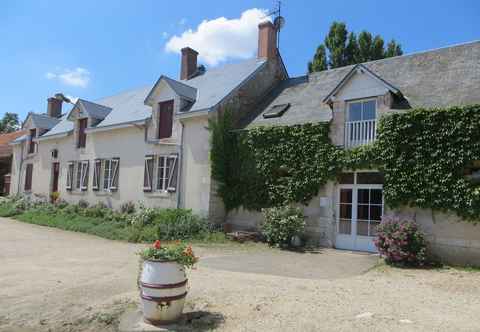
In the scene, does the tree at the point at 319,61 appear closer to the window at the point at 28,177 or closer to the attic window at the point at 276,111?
the attic window at the point at 276,111

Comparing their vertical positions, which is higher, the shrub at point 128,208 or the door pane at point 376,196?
the door pane at point 376,196

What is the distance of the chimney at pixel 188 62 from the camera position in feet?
65.0

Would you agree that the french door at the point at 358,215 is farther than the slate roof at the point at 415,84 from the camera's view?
Yes

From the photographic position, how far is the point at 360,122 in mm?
11344

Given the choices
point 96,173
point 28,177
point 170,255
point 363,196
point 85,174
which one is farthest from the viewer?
point 28,177

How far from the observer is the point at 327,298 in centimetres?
594

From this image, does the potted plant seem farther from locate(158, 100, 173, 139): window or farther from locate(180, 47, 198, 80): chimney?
locate(180, 47, 198, 80): chimney

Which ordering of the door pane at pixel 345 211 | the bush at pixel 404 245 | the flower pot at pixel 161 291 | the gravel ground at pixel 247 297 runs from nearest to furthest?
the flower pot at pixel 161 291 < the gravel ground at pixel 247 297 < the bush at pixel 404 245 < the door pane at pixel 345 211

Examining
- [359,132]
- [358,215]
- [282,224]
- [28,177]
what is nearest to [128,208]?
[282,224]

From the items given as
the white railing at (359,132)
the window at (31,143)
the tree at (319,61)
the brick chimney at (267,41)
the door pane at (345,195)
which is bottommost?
the door pane at (345,195)

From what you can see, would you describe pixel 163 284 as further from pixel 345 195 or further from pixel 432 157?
pixel 345 195

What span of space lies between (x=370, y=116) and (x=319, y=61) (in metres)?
17.6

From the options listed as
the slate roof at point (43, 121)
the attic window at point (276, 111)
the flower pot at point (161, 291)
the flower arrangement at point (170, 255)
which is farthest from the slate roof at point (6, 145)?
the flower pot at point (161, 291)

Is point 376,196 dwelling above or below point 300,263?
above
